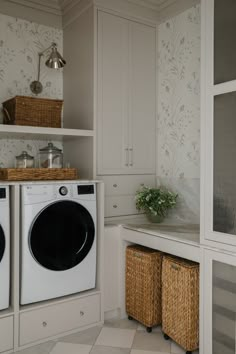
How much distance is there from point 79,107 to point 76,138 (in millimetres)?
277

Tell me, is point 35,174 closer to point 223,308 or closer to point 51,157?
point 51,157

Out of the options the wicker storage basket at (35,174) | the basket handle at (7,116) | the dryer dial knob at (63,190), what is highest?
the basket handle at (7,116)

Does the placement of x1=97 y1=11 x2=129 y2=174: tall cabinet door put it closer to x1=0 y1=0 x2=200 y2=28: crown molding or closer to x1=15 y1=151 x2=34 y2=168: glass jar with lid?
x1=0 y1=0 x2=200 y2=28: crown molding

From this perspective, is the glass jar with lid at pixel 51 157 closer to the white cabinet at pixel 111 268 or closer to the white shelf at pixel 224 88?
the white cabinet at pixel 111 268

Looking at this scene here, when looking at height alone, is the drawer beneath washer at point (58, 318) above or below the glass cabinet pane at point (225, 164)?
below

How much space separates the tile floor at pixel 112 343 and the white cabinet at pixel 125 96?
4.11 ft

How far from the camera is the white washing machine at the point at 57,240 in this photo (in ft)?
7.87

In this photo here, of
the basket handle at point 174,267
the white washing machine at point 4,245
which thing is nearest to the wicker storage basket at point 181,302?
the basket handle at point 174,267

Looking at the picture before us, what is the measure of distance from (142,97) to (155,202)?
98cm

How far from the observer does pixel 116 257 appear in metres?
2.91

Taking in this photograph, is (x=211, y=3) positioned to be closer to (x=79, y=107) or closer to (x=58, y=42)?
(x=79, y=107)

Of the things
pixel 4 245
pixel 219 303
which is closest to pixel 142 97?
pixel 4 245

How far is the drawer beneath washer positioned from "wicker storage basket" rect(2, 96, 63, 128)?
1.38 meters

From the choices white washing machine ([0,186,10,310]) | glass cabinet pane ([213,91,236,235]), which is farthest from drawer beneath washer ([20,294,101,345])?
glass cabinet pane ([213,91,236,235])
